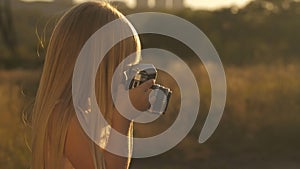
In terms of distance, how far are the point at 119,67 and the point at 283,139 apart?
577 cm

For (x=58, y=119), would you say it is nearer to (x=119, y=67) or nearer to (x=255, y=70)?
(x=119, y=67)

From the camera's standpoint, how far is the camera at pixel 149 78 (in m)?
2.03

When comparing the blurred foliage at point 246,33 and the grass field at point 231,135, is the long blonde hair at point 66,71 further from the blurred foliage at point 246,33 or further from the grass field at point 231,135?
the blurred foliage at point 246,33

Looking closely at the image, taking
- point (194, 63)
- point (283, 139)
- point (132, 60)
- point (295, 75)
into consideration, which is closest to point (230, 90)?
point (295, 75)

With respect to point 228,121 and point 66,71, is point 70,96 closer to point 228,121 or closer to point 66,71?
point 66,71

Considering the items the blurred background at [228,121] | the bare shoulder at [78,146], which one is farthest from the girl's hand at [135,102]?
the blurred background at [228,121]

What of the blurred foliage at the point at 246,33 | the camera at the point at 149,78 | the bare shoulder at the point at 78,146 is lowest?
the bare shoulder at the point at 78,146

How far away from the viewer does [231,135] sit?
780cm

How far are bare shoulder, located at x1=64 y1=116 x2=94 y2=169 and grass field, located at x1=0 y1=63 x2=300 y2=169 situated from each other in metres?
3.42

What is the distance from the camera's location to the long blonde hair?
2035mm

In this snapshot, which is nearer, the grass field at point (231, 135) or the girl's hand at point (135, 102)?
the girl's hand at point (135, 102)

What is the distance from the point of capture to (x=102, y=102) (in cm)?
204

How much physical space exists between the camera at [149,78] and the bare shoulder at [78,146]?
0.57 ft

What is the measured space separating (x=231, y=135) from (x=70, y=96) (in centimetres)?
586
